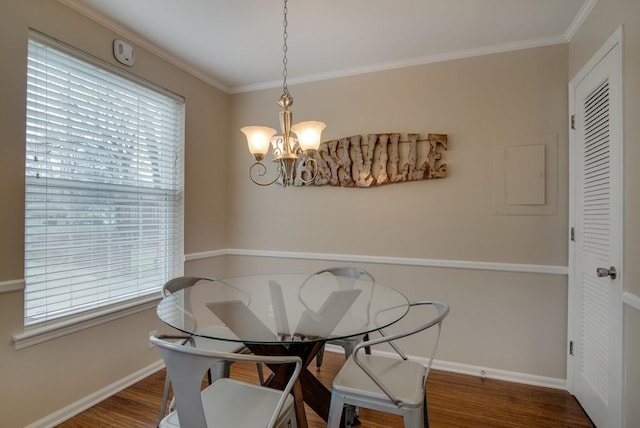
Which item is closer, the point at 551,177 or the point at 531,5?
the point at 531,5

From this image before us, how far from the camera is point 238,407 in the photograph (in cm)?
127

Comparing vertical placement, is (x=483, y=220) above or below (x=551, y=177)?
below

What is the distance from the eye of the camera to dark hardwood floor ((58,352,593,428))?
6.49ft

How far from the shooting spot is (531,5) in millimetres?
2031

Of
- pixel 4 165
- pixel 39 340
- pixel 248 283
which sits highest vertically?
pixel 4 165

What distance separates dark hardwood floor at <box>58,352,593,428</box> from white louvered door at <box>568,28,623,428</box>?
0.65ft

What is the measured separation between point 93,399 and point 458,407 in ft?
7.96

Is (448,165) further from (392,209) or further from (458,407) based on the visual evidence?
(458,407)

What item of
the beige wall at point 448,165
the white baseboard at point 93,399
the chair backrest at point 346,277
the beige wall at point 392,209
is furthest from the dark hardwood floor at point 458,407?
the beige wall at point 448,165

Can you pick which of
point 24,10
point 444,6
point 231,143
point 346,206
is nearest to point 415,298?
point 346,206

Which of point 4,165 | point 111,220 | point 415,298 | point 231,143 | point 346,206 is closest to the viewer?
point 4,165

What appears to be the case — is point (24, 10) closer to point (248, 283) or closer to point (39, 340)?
point (39, 340)

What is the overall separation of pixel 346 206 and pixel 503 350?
169cm

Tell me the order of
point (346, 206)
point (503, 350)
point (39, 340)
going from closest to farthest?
1. point (39, 340)
2. point (503, 350)
3. point (346, 206)
